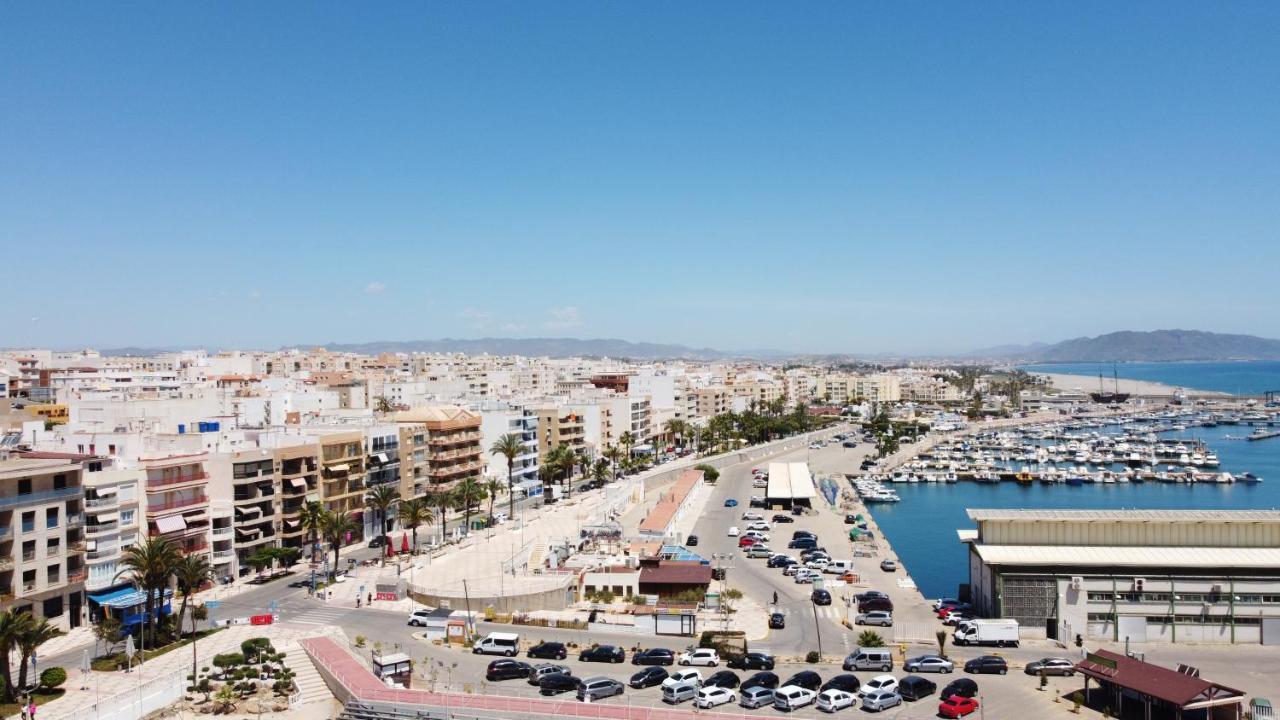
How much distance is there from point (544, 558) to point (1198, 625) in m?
25.5

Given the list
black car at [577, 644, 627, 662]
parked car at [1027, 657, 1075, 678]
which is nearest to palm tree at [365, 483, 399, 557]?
black car at [577, 644, 627, 662]

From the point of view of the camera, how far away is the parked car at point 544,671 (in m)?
25.9

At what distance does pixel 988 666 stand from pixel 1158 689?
473 cm

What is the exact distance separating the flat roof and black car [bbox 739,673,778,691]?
124 ft

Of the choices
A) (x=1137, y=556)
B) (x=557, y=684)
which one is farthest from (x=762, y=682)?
(x=1137, y=556)

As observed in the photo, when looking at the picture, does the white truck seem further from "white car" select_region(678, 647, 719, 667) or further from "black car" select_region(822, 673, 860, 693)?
"white car" select_region(678, 647, 719, 667)

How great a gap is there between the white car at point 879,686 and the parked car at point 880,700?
7cm

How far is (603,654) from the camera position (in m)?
27.9

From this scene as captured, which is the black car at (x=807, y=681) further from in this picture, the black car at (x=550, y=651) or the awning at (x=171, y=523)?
the awning at (x=171, y=523)

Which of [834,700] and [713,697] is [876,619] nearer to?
[834,700]

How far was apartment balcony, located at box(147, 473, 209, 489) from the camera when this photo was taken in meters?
37.4

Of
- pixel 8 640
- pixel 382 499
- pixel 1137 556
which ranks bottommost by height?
pixel 8 640

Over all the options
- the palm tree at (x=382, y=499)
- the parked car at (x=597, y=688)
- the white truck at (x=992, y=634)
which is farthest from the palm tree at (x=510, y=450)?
the white truck at (x=992, y=634)

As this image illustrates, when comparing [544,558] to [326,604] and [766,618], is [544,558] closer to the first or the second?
[326,604]
